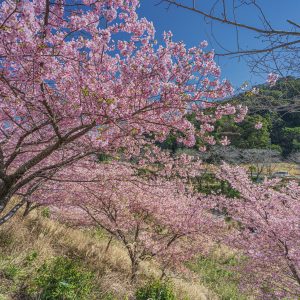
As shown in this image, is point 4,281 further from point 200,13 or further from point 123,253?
point 200,13

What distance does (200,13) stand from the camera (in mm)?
1698

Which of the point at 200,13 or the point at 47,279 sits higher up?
the point at 200,13

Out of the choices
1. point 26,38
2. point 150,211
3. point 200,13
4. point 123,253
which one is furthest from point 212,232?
point 200,13

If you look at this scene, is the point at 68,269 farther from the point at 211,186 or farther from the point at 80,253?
the point at 211,186

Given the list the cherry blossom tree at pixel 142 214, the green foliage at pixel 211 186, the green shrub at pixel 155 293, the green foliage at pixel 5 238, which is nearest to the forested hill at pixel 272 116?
the cherry blossom tree at pixel 142 214

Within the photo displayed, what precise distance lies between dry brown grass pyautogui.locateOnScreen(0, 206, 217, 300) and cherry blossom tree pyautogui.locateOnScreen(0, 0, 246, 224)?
3273mm

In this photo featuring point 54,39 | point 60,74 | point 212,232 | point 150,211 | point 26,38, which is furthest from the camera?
point 212,232

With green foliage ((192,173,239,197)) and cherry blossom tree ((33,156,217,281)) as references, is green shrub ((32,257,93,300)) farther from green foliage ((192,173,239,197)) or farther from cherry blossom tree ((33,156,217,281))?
green foliage ((192,173,239,197))

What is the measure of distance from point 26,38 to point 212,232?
7.87 metres

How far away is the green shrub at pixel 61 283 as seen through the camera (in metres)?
5.45

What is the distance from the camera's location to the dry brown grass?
7.17 meters

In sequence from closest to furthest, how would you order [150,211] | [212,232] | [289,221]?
[289,221] → [150,211] → [212,232]

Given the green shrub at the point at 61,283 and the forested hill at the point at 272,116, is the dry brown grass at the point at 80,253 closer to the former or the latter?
the green shrub at the point at 61,283

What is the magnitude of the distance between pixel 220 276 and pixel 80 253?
6945 mm
